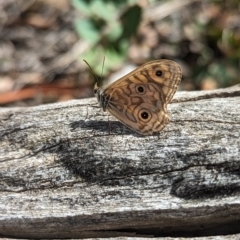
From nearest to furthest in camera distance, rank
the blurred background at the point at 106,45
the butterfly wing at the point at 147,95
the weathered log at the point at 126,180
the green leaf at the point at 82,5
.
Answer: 1. the weathered log at the point at 126,180
2. the butterfly wing at the point at 147,95
3. the green leaf at the point at 82,5
4. the blurred background at the point at 106,45

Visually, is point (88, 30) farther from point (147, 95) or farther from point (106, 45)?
point (147, 95)

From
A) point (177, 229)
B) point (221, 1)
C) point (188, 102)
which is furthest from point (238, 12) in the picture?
point (177, 229)

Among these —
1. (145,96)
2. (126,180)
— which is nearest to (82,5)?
(145,96)

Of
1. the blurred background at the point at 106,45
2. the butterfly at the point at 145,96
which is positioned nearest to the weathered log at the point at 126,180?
the butterfly at the point at 145,96

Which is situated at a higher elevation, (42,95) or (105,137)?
(42,95)

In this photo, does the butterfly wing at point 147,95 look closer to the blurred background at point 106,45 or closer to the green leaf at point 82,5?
the green leaf at point 82,5

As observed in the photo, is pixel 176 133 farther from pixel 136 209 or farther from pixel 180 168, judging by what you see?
pixel 136 209

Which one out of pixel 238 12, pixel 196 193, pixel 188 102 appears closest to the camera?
pixel 196 193
